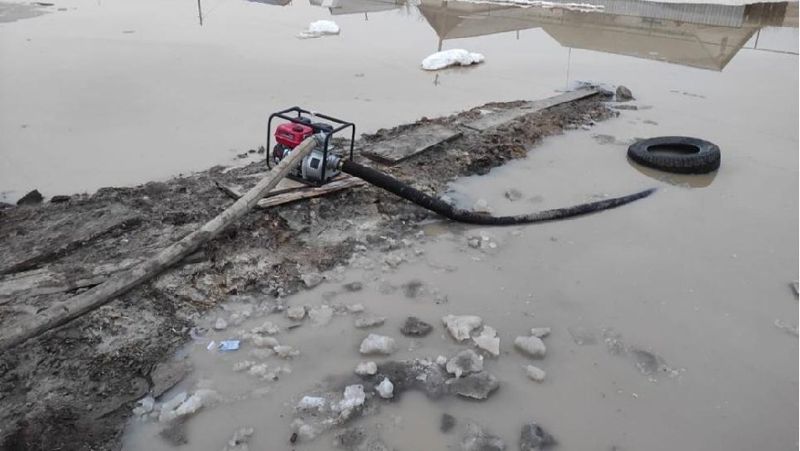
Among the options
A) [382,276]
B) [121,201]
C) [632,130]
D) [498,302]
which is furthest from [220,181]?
[632,130]

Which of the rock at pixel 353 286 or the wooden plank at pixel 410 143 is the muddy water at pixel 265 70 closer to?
the wooden plank at pixel 410 143

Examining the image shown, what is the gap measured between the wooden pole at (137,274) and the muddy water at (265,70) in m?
1.78

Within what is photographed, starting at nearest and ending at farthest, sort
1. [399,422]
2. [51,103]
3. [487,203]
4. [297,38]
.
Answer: [399,422] < [487,203] < [51,103] < [297,38]

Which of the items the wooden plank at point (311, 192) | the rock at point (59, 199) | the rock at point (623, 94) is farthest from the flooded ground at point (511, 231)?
the wooden plank at point (311, 192)

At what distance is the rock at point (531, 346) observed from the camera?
3.35 meters

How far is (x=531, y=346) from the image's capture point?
3.36 m

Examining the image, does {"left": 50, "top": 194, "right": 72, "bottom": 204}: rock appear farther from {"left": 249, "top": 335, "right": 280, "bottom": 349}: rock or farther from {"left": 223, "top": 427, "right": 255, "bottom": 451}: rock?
{"left": 223, "top": 427, "right": 255, "bottom": 451}: rock

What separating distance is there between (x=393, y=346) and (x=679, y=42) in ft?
39.0

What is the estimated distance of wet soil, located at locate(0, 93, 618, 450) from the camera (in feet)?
9.19

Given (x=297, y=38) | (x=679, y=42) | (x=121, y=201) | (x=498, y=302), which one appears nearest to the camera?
(x=498, y=302)

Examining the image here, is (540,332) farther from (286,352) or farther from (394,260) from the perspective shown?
(286,352)

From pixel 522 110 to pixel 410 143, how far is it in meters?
2.28

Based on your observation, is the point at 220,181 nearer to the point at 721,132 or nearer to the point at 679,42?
the point at 721,132

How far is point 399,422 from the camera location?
288cm
